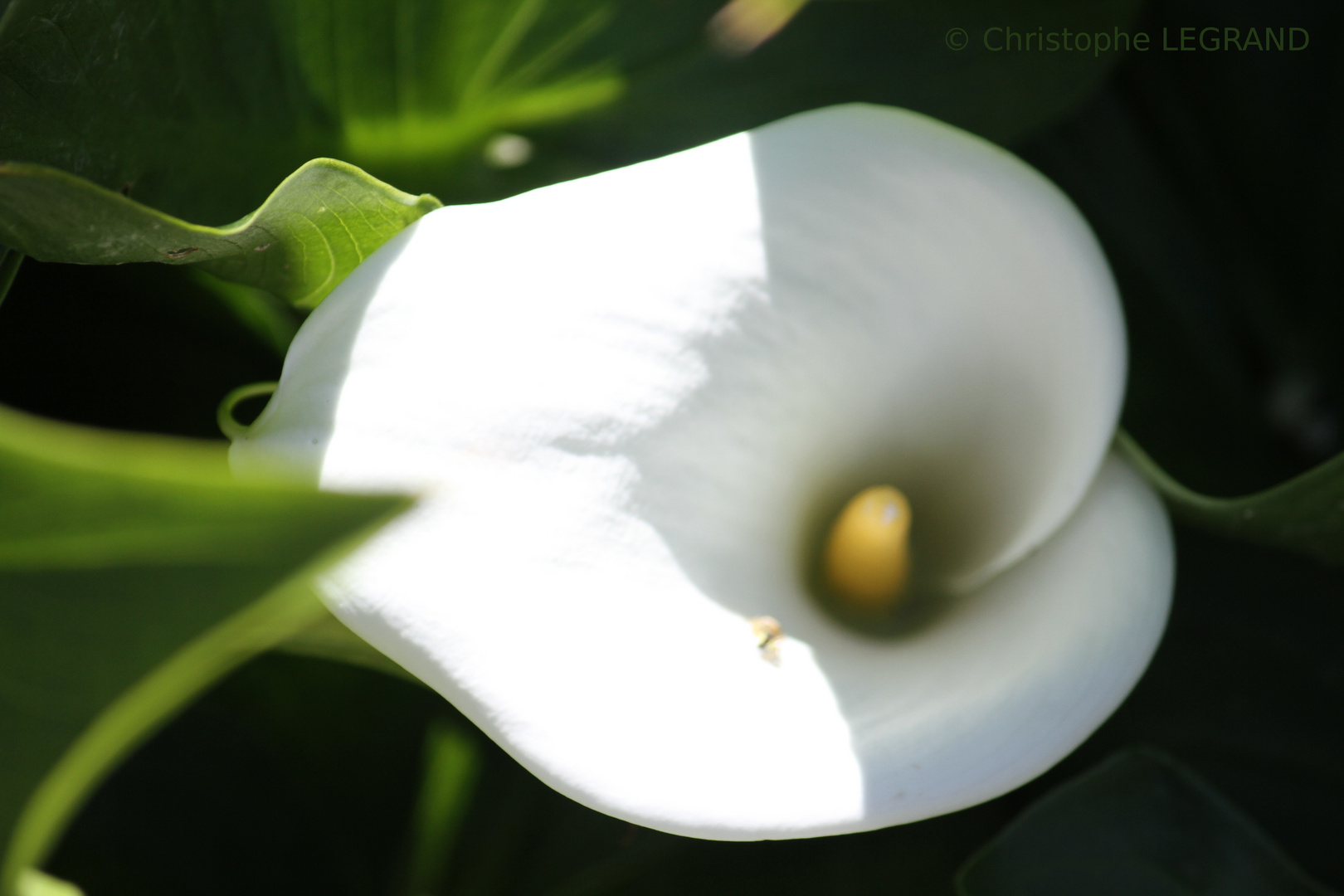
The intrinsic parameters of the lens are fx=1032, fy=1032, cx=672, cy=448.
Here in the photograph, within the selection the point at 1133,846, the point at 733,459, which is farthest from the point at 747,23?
the point at 1133,846

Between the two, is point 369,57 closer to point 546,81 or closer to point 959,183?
point 546,81

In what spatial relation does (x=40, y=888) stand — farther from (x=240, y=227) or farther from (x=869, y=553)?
(x=869, y=553)

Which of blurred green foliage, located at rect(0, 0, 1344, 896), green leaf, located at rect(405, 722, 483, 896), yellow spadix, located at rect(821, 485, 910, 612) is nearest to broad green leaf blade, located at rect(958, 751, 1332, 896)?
blurred green foliage, located at rect(0, 0, 1344, 896)

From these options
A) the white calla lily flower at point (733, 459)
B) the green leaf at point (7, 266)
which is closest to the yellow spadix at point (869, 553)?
the white calla lily flower at point (733, 459)

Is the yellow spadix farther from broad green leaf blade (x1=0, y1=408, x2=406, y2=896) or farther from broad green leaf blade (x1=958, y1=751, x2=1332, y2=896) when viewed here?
broad green leaf blade (x1=0, y1=408, x2=406, y2=896)

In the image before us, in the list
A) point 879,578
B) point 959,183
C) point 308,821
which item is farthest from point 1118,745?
point 308,821
